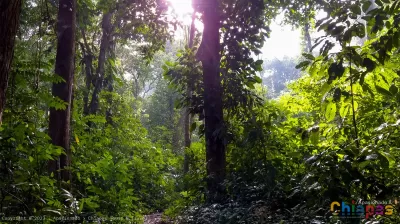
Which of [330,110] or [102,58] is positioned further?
[102,58]

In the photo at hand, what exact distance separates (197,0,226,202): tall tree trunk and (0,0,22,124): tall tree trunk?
416cm

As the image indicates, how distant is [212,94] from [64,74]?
106 inches

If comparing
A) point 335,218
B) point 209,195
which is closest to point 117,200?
point 209,195

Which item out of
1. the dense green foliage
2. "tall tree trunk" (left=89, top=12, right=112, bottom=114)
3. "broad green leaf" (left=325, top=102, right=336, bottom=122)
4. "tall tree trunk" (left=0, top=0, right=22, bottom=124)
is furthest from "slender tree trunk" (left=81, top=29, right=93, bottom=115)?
"broad green leaf" (left=325, top=102, right=336, bottom=122)

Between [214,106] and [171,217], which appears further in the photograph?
[171,217]

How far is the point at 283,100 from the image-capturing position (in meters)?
7.91

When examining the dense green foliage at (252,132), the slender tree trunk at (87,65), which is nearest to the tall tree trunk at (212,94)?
the dense green foliage at (252,132)

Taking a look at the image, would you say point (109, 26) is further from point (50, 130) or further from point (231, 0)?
point (50, 130)

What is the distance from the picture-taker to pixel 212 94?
6.89 meters

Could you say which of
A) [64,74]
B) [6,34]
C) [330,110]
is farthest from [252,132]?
[6,34]

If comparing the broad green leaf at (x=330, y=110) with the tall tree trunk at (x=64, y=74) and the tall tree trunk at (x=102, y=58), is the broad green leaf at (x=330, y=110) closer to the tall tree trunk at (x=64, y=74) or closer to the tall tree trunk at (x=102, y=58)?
the tall tree trunk at (x=64, y=74)

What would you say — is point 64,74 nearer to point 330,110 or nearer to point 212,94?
point 212,94

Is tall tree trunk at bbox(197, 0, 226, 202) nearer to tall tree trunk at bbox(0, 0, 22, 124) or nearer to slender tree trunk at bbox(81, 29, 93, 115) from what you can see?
slender tree trunk at bbox(81, 29, 93, 115)

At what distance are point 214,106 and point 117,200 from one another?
249cm
